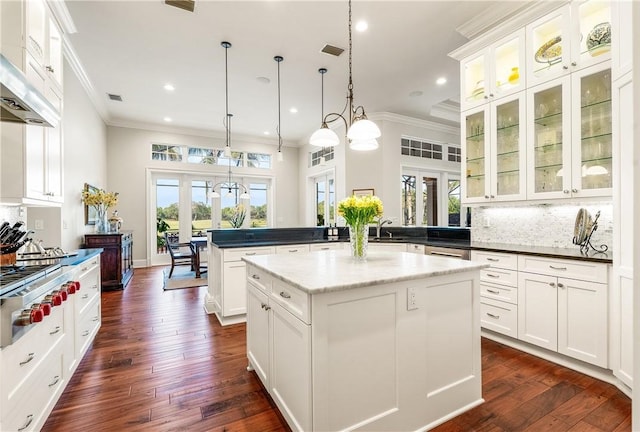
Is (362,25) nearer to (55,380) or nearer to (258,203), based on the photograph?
(55,380)

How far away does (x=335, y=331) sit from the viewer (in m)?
1.49

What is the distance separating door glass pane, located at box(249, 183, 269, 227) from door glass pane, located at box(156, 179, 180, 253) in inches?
74.6

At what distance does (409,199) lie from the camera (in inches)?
254

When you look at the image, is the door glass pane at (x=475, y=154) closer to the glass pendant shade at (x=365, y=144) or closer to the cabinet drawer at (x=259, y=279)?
the glass pendant shade at (x=365, y=144)

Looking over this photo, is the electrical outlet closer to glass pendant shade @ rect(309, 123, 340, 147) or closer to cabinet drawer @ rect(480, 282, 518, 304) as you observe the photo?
glass pendant shade @ rect(309, 123, 340, 147)

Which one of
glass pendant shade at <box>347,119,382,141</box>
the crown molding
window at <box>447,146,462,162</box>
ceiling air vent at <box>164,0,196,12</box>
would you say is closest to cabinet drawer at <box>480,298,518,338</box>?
glass pendant shade at <box>347,119,382,141</box>

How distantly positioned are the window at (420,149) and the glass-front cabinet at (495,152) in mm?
2803

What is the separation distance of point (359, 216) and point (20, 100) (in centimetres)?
205

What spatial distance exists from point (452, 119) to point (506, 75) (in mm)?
3351

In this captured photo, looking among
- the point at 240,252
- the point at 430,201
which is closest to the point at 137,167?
the point at 240,252

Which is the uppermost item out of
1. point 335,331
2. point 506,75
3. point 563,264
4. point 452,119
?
point 452,119

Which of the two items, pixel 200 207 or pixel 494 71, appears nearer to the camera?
pixel 494 71

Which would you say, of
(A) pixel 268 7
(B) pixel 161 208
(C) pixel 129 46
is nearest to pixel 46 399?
(A) pixel 268 7

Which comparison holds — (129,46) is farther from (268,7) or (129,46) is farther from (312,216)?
(312,216)
